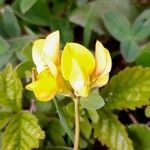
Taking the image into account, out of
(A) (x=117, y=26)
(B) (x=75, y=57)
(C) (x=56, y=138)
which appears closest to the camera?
(B) (x=75, y=57)

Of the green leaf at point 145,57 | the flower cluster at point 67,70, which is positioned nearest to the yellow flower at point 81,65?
the flower cluster at point 67,70

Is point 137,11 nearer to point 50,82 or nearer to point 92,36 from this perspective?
point 92,36

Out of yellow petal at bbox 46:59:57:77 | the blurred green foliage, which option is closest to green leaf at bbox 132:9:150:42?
the blurred green foliage

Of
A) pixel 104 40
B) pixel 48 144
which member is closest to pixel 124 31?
pixel 104 40

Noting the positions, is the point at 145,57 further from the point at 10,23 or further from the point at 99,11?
the point at 10,23

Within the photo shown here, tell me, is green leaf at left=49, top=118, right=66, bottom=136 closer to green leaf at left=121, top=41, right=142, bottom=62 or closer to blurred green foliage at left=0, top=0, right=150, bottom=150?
blurred green foliage at left=0, top=0, right=150, bottom=150

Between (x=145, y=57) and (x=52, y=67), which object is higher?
(x=52, y=67)

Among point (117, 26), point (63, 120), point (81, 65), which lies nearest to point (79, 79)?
point (81, 65)
